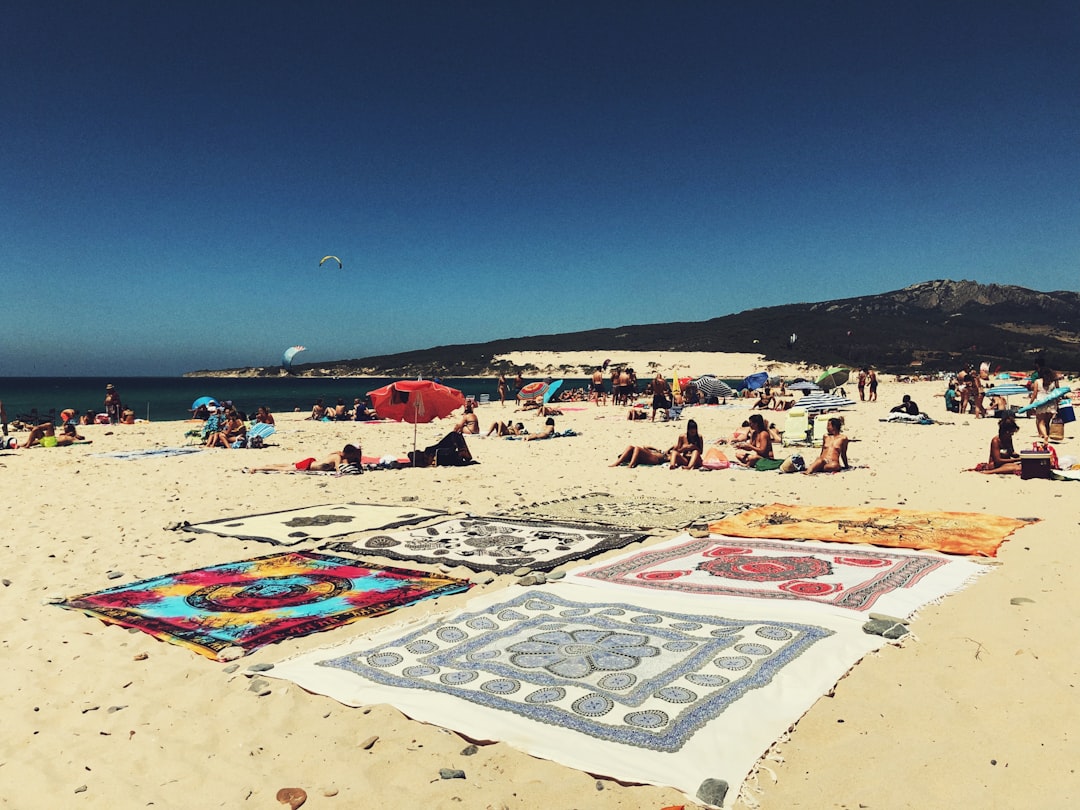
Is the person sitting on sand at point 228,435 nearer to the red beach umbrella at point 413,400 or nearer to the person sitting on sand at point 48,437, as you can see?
the person sitting on sand at point 48,437

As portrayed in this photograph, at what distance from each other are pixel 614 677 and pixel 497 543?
3.70 metres

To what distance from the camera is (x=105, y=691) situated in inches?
162

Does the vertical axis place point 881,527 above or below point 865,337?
below

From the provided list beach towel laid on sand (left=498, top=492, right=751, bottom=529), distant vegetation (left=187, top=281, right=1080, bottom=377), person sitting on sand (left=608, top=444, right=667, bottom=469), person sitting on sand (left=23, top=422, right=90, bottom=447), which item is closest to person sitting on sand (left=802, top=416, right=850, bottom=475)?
person sitting on sand (left=608, top=444, right=667, bottom=469)

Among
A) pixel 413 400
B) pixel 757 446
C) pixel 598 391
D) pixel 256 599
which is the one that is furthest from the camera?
pixel 598 391

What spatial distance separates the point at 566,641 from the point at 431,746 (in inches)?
52.5

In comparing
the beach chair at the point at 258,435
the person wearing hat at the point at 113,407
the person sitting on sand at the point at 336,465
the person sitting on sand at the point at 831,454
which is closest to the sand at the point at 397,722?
the person sitting on sand at the point at 831,454

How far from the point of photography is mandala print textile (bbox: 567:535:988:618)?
5238 mm

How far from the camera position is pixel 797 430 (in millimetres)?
17125

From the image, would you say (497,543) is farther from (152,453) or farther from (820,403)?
(820,403)

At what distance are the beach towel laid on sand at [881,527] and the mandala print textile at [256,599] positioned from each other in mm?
3733

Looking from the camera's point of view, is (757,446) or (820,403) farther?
(820,403)

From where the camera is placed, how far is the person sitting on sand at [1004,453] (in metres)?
11.4

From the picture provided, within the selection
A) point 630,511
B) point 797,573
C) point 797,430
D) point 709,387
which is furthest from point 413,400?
point 709,387
